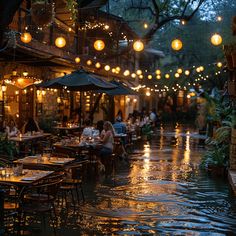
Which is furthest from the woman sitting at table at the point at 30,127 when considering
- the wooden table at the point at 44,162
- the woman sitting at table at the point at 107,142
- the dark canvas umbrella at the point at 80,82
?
the wooden table at the point at 44,162

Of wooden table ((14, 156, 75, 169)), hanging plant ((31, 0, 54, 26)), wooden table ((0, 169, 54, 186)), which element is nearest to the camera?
wooden table ((0, 169, 54, 186))

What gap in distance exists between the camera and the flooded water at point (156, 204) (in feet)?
29.7

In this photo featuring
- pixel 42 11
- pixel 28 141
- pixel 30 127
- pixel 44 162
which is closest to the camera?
pixel 42 11

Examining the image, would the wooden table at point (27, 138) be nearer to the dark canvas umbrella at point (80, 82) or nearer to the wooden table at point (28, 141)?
the wooden table at point (28, 141)

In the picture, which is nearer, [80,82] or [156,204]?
[156,204]

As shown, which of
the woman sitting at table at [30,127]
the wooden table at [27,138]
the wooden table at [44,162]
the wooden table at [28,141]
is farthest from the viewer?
the woman sitting at table at [30,127]

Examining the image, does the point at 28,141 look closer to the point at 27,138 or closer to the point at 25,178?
the point at 27,138

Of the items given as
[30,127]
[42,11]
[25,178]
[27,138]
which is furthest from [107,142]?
[25,178]

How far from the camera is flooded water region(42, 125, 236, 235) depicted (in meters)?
9.04

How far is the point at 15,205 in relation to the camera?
8.64m

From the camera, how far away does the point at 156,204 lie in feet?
36.3

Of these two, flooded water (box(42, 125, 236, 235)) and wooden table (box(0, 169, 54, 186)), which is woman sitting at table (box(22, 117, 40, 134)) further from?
wooden table (box(0, 169, 54, 186))

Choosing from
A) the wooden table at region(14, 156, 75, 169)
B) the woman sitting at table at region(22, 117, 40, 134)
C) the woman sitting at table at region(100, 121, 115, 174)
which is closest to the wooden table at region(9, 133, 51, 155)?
the woman sitting at table at region(22, 117, 40, 134)

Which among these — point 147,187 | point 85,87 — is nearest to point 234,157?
point 147,187
